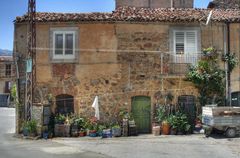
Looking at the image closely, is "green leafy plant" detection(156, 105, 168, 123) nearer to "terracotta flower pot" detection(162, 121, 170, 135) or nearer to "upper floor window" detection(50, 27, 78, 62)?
"terracotta flower pot" detection(162, 121, 170, 135)

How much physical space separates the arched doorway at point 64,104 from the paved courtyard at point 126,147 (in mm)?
2472

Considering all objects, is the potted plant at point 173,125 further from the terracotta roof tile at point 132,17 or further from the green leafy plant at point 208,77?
the terracotta roof tile at point 132,17

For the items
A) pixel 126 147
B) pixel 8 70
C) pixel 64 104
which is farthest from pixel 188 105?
pixel 8 70

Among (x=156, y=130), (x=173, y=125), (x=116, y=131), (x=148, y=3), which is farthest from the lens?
(x=148, y=3)

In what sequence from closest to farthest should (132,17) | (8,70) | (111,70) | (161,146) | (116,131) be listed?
(161,146) → (116,131) → (132,17) → (111,70) → (8,70)

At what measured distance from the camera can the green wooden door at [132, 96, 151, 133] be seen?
2431cm

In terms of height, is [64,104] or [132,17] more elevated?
[132,17]

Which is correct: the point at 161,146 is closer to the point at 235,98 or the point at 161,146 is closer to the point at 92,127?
the point at 92,127

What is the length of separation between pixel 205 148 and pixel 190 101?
6456mm

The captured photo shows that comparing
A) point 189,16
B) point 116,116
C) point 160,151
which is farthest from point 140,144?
point 189,16

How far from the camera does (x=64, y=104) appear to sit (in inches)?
955

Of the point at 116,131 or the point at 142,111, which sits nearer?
the point at 116,131

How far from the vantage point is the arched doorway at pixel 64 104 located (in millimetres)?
24188

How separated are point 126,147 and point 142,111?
5.73 meters
